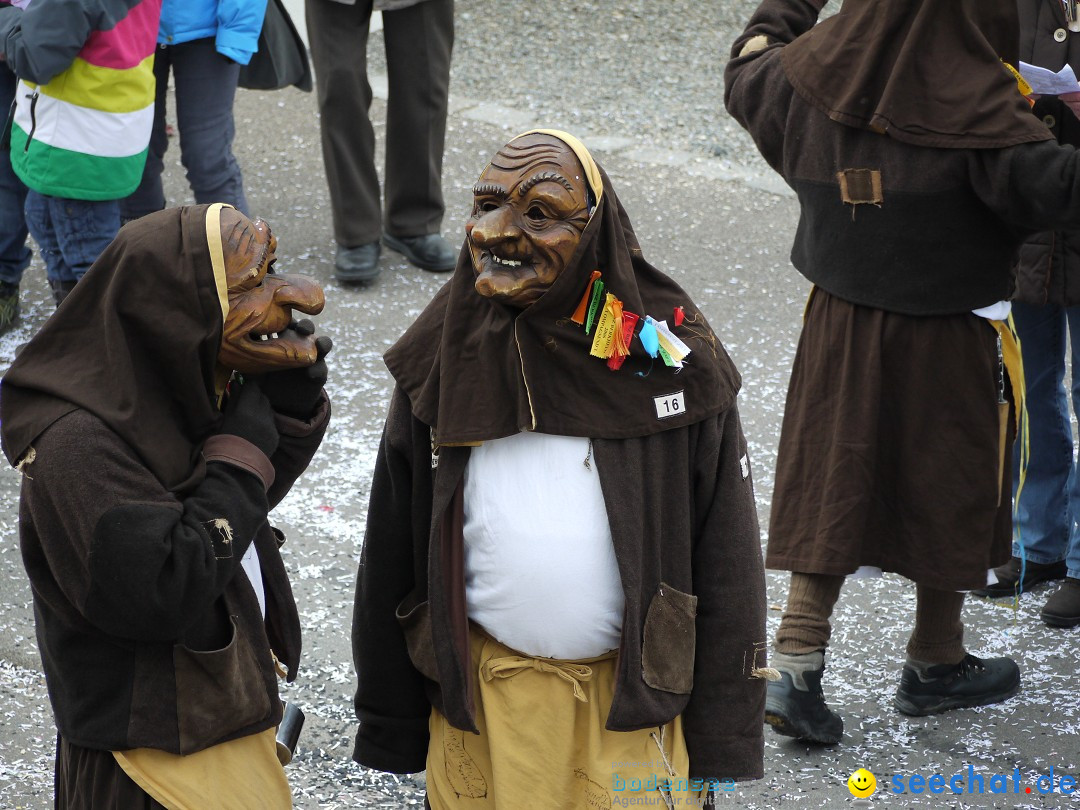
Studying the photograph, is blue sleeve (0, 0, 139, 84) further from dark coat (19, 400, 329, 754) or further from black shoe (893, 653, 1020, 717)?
black shoe (893, 653, 1020, 717)

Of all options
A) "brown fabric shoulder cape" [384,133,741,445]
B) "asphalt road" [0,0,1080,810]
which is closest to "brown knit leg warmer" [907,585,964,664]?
"asphalt road" [0,0,1080,810]

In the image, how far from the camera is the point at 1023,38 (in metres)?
3.67

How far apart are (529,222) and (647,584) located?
667mm

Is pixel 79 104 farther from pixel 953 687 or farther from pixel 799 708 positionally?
pixel 953 687

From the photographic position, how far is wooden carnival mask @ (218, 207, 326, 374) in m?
2.19

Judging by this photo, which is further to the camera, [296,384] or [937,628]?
[937,628]

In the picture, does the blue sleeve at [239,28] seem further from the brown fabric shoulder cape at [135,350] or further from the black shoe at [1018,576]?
the black shoe at [1018,576]

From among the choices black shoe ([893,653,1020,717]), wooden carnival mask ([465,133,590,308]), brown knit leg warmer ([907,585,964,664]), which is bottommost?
black shoe ([893,653,1020,717])

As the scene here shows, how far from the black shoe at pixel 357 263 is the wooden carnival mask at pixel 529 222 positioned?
3.68 meters

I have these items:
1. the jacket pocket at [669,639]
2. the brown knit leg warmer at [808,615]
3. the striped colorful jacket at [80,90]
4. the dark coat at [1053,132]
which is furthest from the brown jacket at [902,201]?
the striped colorful jacket at [80,90]

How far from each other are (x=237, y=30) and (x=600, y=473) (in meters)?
3.50

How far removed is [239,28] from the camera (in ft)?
16.6

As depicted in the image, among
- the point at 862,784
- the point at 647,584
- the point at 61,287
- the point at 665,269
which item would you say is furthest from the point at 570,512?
the point at 665,269

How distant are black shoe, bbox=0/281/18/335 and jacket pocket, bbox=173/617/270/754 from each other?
3563 mm
